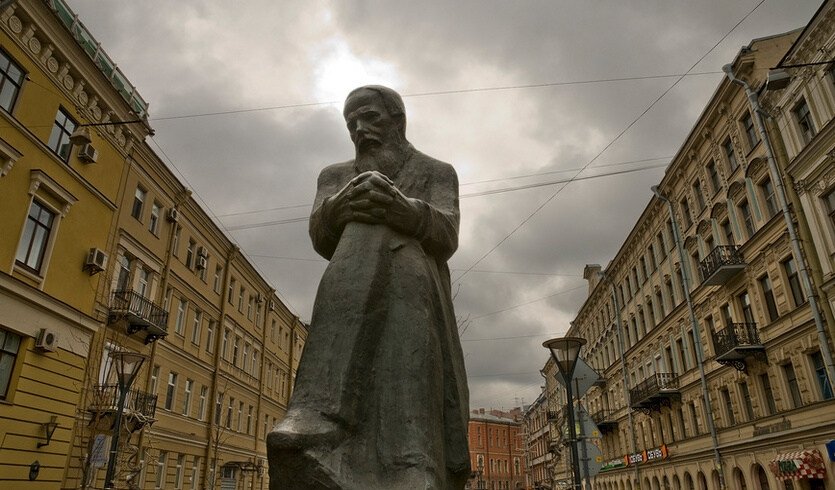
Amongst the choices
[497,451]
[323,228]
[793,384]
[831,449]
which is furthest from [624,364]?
[497,451]

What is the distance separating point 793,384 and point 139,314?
23.8 meters

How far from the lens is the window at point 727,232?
25172mm

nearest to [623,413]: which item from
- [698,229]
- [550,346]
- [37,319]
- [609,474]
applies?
[609,474]

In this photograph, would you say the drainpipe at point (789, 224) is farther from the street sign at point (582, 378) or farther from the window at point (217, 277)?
the window at point (217, 277)

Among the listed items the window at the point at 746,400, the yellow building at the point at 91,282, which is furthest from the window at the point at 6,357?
the window at the point at 746,400

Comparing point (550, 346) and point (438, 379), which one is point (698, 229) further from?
point (438, 379)

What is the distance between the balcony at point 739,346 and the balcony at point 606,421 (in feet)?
63.4

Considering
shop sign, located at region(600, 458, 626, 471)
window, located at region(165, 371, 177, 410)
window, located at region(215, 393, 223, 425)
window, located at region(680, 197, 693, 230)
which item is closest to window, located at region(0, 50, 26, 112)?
window, located at region(165, 371, 177, 410)

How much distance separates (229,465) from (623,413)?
26299mm

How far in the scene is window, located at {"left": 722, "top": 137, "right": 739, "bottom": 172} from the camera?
24152 millimetres

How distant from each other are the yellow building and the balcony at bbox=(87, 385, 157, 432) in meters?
0.06

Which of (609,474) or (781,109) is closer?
(781,109)

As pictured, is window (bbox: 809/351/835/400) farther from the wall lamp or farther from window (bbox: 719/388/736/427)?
the wall lamp

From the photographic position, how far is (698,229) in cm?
2750
